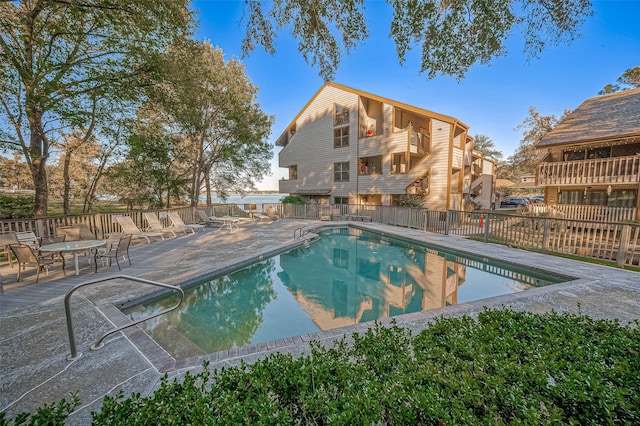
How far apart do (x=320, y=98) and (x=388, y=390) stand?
72.4 ft

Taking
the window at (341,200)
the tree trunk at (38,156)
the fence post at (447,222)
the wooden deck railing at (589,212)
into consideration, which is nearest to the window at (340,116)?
the window at (341,200)

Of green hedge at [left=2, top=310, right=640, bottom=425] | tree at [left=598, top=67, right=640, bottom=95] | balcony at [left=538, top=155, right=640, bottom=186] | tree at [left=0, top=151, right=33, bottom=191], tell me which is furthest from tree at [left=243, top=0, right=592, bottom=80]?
tree at [left=598, top=67, right=640, bottom=95]

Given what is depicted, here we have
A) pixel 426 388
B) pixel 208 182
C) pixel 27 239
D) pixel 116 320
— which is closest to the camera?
pixel 426 388

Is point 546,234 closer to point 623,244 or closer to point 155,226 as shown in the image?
point 623,244

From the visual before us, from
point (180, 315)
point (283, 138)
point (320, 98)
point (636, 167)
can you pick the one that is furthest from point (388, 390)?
point (283, 138)

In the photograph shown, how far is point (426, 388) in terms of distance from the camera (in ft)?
5.63

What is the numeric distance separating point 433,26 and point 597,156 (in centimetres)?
1649

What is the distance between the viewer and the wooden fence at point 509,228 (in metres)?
6.89

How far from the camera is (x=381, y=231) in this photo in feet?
42.1

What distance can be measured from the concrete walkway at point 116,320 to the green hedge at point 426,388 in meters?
1.14

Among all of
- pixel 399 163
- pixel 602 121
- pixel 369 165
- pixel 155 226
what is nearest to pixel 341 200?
pixel 369 165

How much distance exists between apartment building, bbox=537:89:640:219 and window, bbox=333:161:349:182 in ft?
38.8

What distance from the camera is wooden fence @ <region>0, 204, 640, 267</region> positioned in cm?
689

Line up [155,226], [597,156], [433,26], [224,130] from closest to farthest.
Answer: [433,26], [155,226], [597,156], [224,130]
